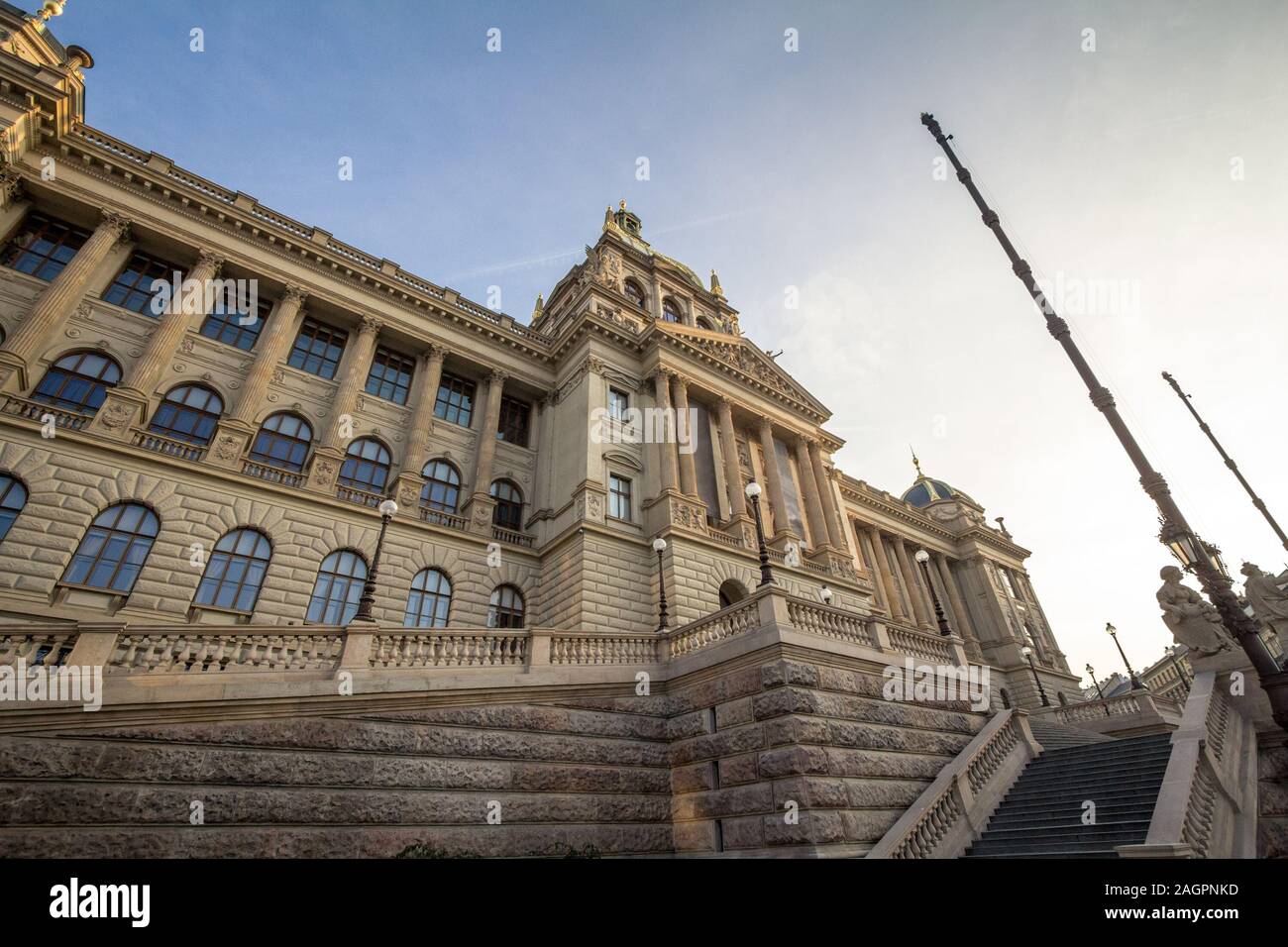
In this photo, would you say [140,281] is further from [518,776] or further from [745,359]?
[745,359]

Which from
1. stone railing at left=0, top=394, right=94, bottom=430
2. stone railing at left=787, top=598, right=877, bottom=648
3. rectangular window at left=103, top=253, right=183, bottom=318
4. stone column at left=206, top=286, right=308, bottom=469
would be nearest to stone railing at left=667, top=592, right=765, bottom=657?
stone railing at left=787, top=598, right=877, bottom=648

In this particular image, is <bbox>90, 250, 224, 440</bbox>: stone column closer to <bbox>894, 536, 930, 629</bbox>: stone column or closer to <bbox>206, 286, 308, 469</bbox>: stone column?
<bbox>206, 286, 308, 469</bbox>: stone column

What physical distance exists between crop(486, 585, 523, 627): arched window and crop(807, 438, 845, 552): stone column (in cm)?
1500

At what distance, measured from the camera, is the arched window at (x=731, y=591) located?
2255 cm

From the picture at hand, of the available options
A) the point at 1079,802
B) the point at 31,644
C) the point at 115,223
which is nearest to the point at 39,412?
the point at 115,223

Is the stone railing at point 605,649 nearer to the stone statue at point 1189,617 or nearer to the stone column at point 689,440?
the stone column at point 689,440

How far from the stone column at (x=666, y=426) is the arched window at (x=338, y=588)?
1137 cm

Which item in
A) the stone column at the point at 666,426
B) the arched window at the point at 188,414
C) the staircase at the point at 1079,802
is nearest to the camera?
the staircase at the point at 1079,802

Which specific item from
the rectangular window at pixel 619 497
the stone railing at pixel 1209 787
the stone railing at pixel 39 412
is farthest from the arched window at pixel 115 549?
the stone railing at pixel 1209 787

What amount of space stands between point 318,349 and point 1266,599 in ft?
106

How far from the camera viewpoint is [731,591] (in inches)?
899
